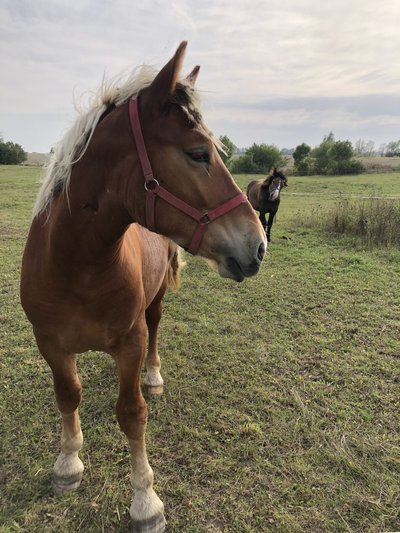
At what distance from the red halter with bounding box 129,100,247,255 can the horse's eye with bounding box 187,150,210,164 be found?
17cm

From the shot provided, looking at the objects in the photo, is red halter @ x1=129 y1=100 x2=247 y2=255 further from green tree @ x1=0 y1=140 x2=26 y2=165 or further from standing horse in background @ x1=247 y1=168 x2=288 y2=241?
green tree @ x1=0 y1=140 x2=26 y2=165

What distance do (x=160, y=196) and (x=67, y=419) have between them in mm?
1844

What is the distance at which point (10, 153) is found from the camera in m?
40.4

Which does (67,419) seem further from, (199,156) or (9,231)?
(9,231)

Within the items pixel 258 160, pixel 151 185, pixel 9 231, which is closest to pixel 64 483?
pixel 151 185

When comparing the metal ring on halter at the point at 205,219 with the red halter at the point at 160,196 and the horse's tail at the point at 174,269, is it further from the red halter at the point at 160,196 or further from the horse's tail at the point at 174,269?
the horse's tail at the point at 174,269

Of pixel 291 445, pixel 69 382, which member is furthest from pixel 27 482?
pixel 291 445

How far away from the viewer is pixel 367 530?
2.23 metres

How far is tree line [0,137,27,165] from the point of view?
40.1 m

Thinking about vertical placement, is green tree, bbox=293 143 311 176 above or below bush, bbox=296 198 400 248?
above

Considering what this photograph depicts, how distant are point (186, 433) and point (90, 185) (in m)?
2.19

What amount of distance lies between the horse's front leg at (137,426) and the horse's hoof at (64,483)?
0.43 meters

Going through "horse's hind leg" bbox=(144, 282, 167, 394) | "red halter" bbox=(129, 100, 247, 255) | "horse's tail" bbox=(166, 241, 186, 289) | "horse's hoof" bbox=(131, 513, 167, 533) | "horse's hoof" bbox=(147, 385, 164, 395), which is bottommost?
"horse's hoof" bbox=(131, 513, 167, 533)

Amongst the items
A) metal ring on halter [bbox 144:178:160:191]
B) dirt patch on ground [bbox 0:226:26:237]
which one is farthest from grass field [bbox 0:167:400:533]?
dirt patch on ground [bbox 0:226:26:237]
